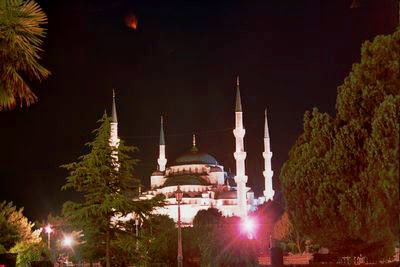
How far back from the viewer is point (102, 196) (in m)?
17.3

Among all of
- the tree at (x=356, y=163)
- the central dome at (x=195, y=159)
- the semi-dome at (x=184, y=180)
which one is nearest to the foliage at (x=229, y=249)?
the tree at (x=356, y=163)

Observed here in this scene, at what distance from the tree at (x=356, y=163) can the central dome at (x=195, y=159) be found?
7514cm

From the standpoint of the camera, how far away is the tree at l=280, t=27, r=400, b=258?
10.8 metres

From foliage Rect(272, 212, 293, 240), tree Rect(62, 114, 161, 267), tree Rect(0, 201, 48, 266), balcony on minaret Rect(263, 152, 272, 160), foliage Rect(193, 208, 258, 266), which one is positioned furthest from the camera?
balcony on minaret Rect(263, 152, 272, 160)

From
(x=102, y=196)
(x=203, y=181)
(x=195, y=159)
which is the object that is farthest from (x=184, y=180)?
(x=102, y=196)

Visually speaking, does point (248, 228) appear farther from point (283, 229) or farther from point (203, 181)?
point (203, 181)

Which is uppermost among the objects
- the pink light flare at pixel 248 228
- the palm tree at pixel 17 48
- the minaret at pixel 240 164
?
the minaret at pixel 240 164

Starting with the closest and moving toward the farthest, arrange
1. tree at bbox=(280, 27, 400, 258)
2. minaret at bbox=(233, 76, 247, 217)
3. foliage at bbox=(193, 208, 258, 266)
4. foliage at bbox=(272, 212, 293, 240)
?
tree at bbox=(280, 27, 400, 258) < foliage at bbox=(193, 208, 258, 266) < foliage at bbox=(272, 212, 293, 240) < minaret at bbox=(233, 76, 247, 217)

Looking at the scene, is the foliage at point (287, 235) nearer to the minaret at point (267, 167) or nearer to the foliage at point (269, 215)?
the foliage at point (269, 215)

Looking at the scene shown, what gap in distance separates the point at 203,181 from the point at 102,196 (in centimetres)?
6830

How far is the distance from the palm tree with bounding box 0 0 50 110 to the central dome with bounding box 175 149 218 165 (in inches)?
3195

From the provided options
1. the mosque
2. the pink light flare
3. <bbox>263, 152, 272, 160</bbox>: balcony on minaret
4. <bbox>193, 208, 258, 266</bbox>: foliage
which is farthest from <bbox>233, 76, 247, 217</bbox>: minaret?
<bbox>193, 208, 258, 266</bbox>: foliage

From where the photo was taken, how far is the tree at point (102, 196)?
17.1m

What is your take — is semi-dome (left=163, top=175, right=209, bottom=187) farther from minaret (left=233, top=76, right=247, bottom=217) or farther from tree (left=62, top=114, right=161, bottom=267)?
tree (left=62, top=114, right=161, bottom=267)
